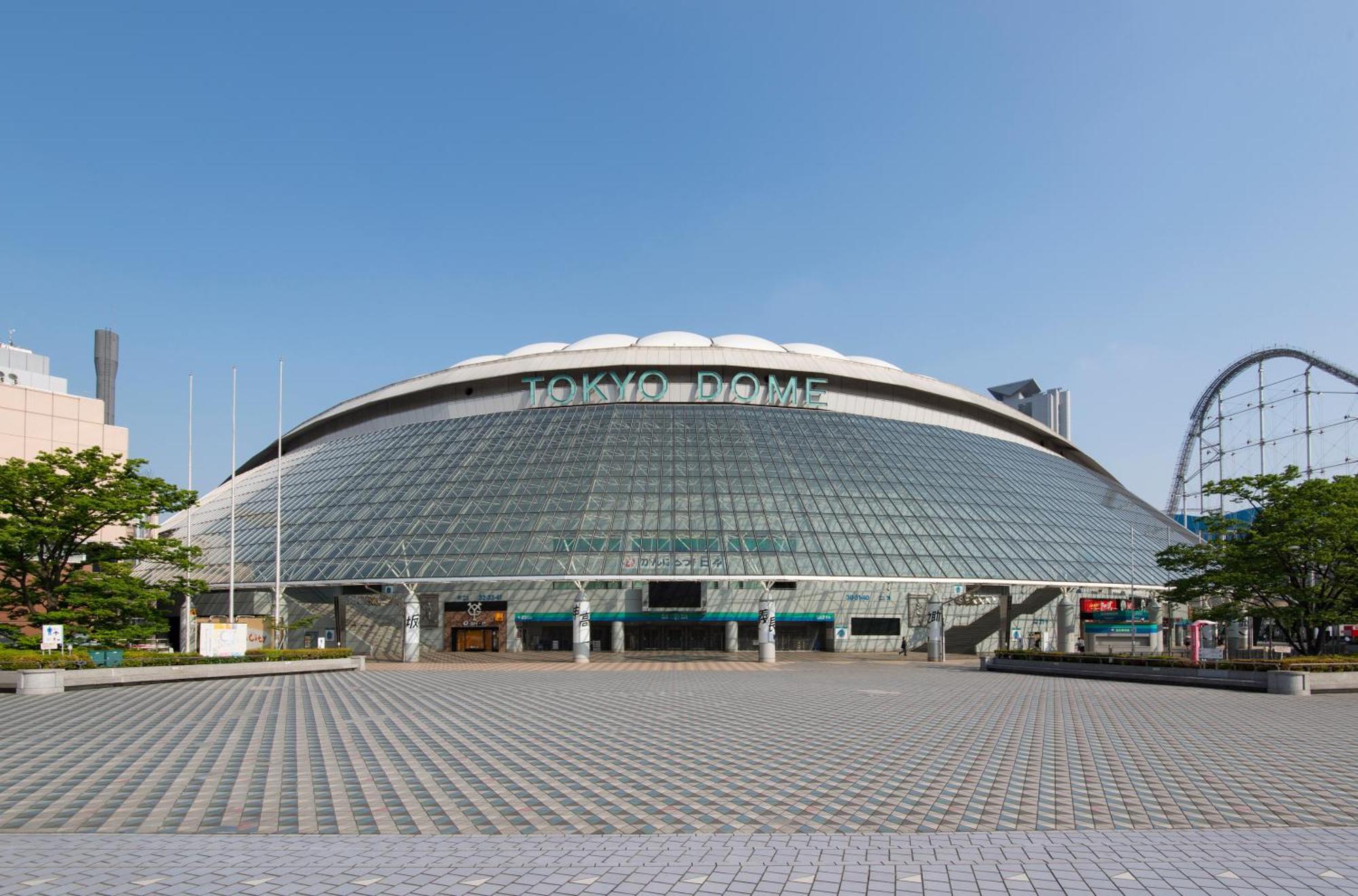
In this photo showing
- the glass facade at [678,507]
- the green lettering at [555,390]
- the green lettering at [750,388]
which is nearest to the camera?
the glass facade at [678,507]

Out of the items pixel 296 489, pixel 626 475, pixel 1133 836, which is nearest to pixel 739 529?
pixel 626 475

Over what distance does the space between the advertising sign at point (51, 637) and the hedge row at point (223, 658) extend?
8.29 feet

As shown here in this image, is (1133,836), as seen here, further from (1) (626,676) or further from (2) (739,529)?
(2) (739,529)

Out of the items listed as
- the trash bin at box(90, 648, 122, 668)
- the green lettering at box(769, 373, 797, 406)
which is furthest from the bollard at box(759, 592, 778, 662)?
the trash bin at box(90, 648, 122, 668)

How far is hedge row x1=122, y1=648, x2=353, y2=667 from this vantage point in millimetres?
38250

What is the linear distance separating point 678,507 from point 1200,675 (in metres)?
28.8

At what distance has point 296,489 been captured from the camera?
224ft

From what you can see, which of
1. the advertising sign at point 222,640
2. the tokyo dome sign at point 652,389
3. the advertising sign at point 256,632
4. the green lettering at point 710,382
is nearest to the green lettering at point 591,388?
the tokyo dome sign at point 652,389

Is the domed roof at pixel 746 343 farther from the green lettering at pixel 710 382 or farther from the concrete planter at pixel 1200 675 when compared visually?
the concrete planter at pixel 1200 675

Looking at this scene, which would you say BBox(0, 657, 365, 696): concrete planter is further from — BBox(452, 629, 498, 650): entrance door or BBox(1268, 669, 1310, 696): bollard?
BBox(1268, 669, 1310, 696): bollard

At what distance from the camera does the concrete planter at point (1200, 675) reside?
112 feet

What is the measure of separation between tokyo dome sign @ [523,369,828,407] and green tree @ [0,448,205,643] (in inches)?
1228

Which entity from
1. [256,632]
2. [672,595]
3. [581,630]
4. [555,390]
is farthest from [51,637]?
[555,390]

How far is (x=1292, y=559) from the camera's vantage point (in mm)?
42312
